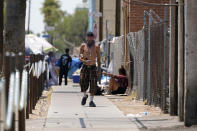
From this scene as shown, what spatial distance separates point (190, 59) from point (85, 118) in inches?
100

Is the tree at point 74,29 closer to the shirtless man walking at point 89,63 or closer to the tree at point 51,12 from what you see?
the tree at point 51,12

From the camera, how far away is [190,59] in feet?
40.1

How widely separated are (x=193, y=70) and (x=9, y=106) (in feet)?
16.8

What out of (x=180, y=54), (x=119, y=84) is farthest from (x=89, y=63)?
(x=119, y=84)

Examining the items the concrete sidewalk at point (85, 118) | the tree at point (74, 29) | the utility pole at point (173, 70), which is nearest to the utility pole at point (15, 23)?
the concrete sidewalk at point (85, 118)

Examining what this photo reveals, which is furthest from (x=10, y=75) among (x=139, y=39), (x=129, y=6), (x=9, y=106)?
(x=129, y=6)

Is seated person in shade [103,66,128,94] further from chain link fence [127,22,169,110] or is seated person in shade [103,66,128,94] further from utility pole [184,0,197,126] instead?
utility pole [184,0,197,126]

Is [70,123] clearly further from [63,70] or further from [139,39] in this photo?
[63,70]

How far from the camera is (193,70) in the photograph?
40.1ft

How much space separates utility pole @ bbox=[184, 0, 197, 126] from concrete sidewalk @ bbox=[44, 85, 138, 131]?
100 cm

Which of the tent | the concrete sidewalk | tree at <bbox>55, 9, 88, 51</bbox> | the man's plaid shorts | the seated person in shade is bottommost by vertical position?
the concrete sidewalk

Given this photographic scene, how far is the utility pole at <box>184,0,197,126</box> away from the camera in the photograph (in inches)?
480

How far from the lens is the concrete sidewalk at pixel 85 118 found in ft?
39.7

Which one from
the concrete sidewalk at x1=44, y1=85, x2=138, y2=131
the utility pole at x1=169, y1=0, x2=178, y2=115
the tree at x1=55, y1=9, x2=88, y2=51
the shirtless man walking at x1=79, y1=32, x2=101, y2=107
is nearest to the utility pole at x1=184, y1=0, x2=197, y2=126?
the concrete sidewalk at x1=44, y1=85, x2=138, y2=131
